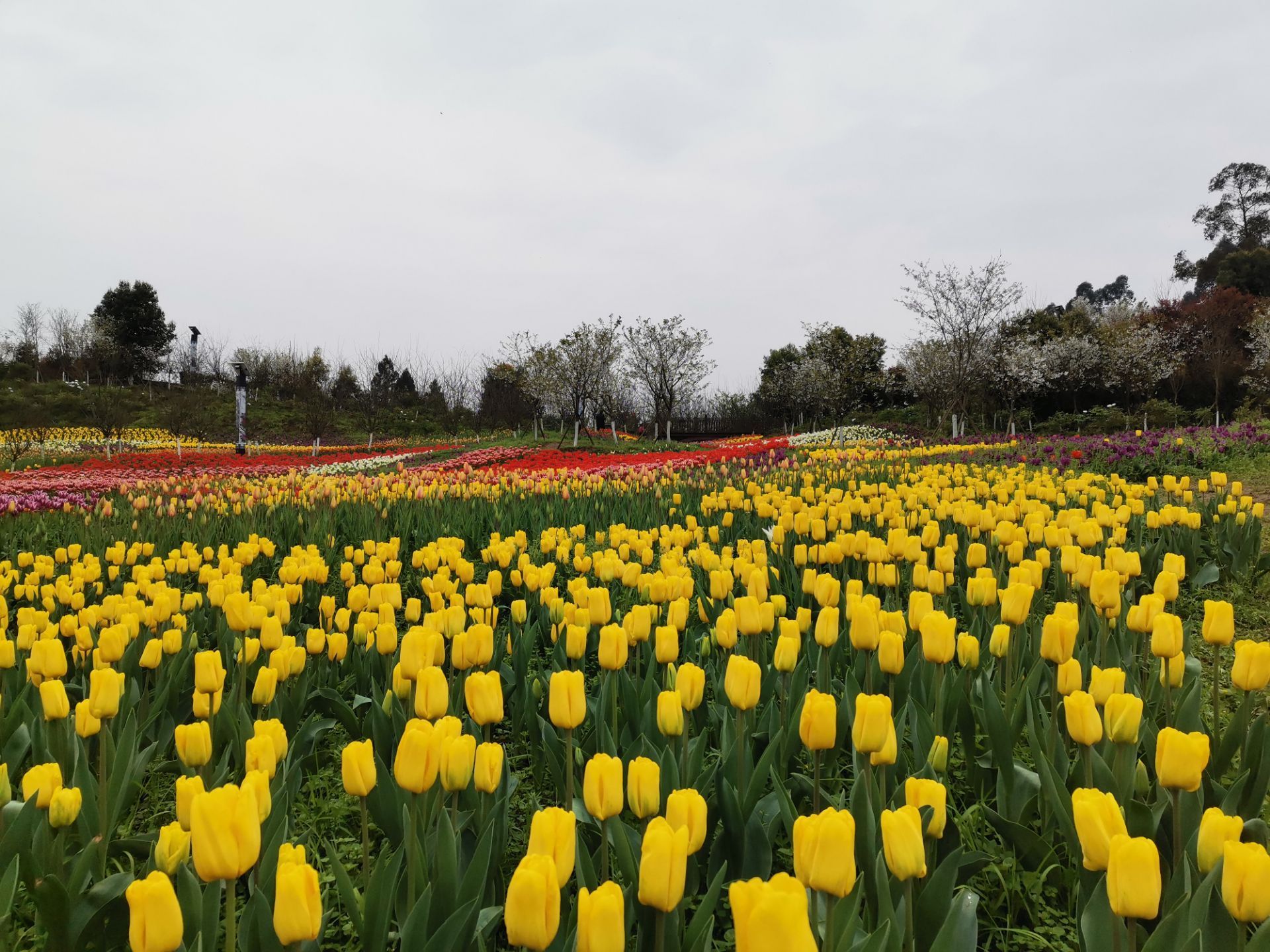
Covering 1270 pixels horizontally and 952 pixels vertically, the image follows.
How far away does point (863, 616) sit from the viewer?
6.77ft

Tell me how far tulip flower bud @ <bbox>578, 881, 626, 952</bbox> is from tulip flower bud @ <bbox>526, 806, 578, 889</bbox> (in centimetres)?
13

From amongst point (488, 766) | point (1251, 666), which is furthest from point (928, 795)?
point (1251, 666)

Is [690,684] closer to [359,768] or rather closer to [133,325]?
[359,768]

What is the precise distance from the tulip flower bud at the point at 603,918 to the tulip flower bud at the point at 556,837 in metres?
0.13

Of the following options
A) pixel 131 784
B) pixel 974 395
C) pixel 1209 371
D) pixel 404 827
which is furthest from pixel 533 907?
pixel 1209 371

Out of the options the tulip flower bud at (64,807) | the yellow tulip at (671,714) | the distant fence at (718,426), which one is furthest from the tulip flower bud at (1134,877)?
the distant fence at (718,426)

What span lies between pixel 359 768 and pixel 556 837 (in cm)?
53

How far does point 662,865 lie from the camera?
97 centimetres

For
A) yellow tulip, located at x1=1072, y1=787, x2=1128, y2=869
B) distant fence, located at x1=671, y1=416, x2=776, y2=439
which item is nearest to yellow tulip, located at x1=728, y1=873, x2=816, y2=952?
yellow tulip, located at x1=1072, y1=787, x2=1128, y2=869

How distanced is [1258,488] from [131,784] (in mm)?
11210

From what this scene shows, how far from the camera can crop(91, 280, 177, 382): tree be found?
151 feet

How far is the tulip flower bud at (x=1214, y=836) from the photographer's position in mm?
1158

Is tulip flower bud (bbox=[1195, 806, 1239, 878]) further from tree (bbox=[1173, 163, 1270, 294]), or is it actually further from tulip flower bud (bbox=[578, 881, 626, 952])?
tree (bbox=[1173, 163, 1270, 294])

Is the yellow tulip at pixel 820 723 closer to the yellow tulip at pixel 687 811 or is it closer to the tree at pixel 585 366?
the yellow tulip at pixel 687 811
